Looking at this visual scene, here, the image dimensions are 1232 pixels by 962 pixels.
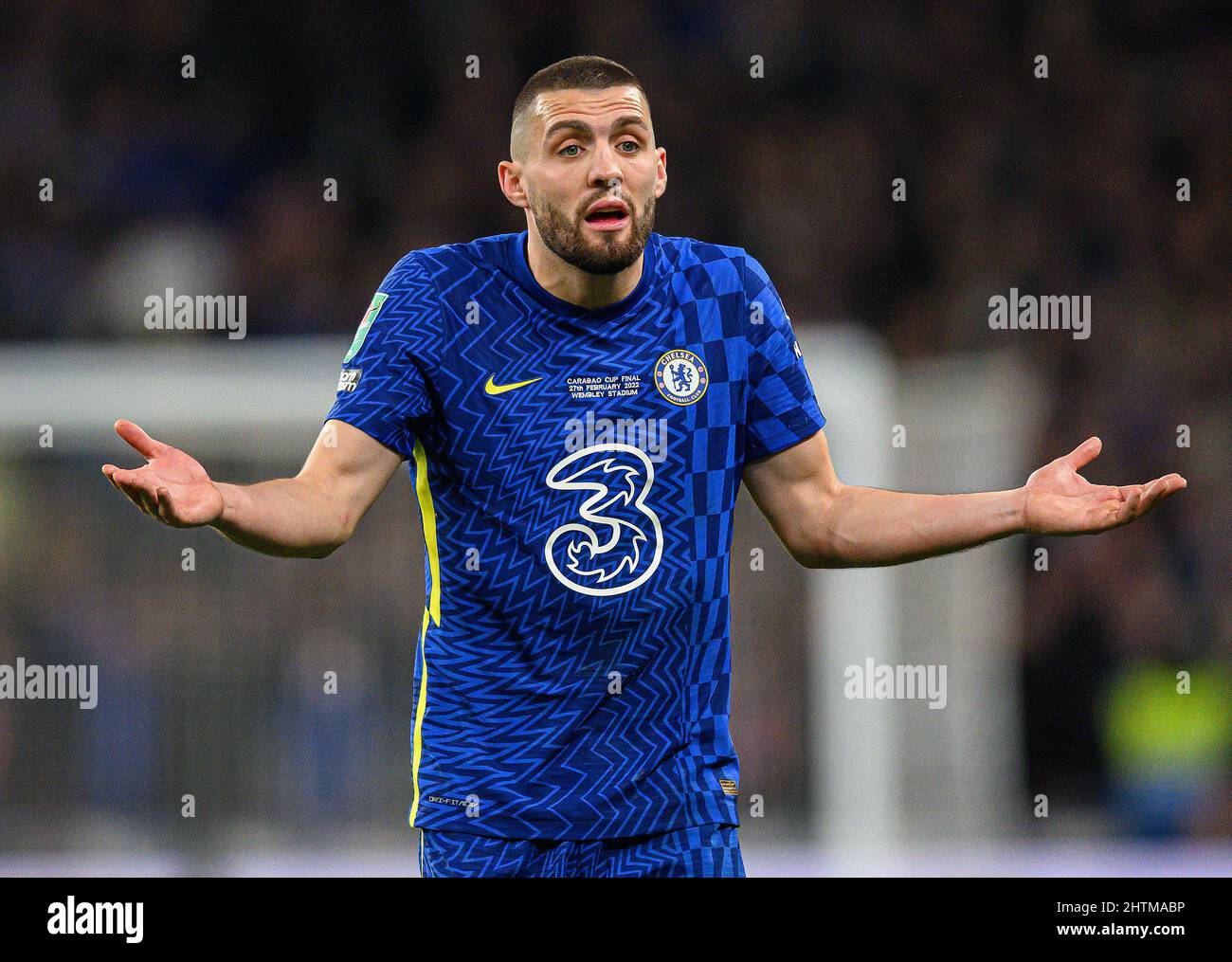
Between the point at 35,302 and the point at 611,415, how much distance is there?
689 centimetres

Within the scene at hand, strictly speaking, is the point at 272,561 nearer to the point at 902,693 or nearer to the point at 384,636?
the point at 384,636

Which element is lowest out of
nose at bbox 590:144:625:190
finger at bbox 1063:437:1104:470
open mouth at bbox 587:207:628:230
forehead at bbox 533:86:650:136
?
finger at bbox 1063:437:1104:470

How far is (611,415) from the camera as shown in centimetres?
338

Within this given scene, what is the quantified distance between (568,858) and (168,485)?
3.50 ft

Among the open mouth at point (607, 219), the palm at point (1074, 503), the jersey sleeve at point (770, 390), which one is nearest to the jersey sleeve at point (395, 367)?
the open mouth at point (607, 219)

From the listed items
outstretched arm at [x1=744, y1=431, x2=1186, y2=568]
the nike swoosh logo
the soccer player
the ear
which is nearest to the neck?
the soccer player

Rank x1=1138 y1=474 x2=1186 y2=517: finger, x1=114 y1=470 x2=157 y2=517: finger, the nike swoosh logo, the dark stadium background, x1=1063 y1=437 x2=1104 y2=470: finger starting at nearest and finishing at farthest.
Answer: x1=114 y1=470 x2=157 y2=517: finger
x1=1138 y1=474 x2=1186 y2=517: finger
the nike swoosh logo
x1=1063 y1=437 x2=1104 y2=470: finger
the dark stadium background

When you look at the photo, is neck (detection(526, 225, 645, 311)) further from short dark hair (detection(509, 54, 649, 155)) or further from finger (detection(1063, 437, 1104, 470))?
finger (detection(1063, 437, 1104, 470))

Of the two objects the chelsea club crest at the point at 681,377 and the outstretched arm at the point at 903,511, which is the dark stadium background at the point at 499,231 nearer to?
the outstretched arm at the point at 903,511

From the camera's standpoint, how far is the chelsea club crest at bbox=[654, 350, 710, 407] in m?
3.43

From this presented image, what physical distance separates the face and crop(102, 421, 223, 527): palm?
2.92ft

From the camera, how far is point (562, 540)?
131 inches

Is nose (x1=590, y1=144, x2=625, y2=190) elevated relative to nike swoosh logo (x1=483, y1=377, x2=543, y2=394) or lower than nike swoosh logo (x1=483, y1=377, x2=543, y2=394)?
elevated

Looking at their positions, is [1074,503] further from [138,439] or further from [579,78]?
[138,439]
